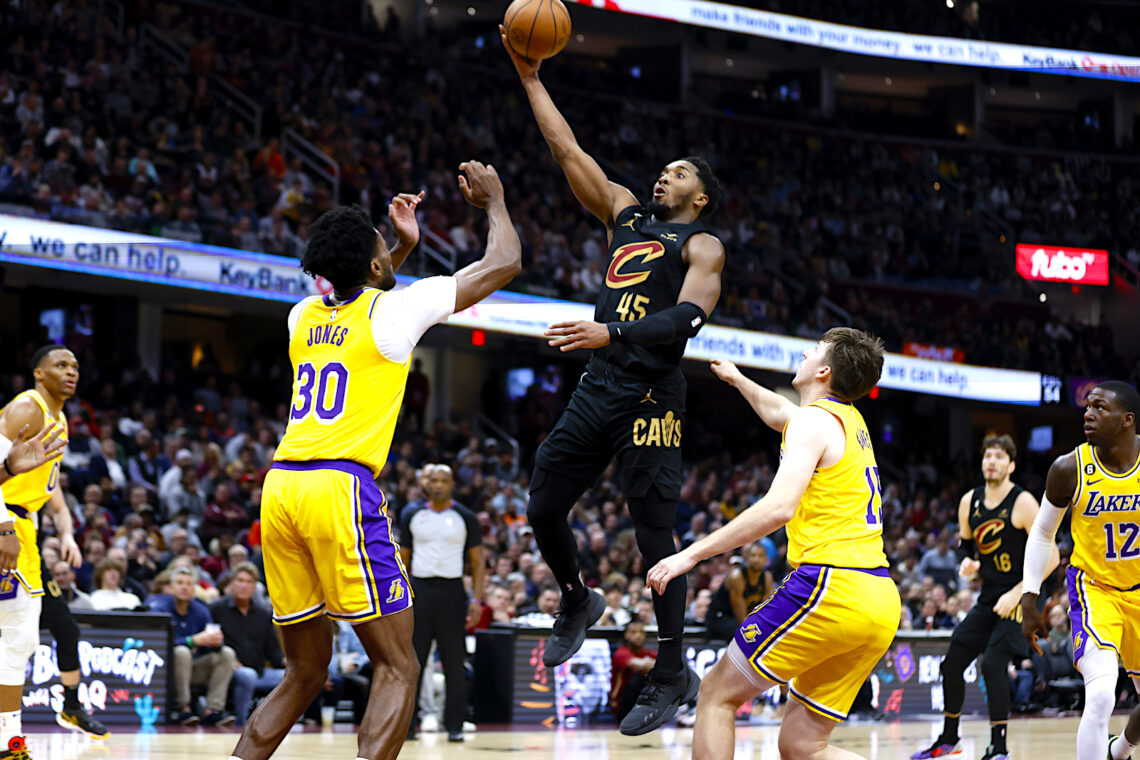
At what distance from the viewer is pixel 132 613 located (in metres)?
10.8

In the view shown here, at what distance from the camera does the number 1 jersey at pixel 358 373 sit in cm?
527

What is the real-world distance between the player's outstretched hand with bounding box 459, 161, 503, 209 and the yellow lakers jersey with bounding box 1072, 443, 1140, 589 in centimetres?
352

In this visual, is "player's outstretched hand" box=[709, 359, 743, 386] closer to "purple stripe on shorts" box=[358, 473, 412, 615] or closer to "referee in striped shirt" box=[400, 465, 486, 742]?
"purple stripe on shorts" box=[358, 473, 412, 615]

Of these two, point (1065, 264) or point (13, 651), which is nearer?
point (13, 651)

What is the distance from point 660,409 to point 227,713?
662 cm

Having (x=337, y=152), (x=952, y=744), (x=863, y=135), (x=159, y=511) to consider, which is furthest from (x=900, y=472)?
(x=952, y=744)

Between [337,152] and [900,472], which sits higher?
[337,152]

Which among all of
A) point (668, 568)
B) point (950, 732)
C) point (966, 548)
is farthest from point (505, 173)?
point (668, 568)

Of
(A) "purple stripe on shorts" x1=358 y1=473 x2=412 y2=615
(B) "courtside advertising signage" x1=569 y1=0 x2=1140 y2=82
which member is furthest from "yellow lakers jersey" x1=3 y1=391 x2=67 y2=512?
(B) "courtside advertising signage" x1=569 y1=0 x2=1140 y2=82

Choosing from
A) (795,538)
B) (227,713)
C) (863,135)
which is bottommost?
(227,713)

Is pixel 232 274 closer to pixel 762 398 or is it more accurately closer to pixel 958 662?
pixel 958 662

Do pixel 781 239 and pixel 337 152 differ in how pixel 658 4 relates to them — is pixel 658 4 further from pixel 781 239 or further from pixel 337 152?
pixel 337 152

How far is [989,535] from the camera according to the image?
9.62 meters

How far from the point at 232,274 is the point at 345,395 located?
1373 cm
